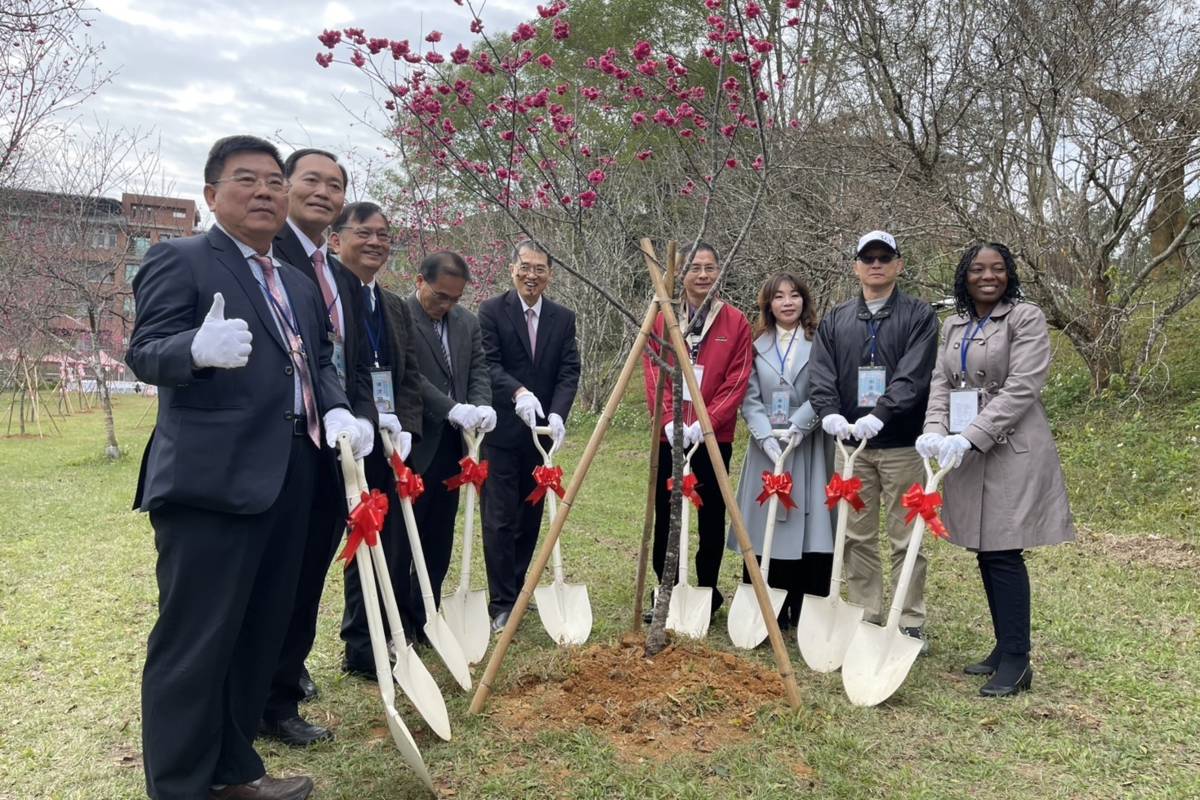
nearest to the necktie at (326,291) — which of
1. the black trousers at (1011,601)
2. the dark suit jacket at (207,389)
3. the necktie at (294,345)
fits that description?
the necktie at (294,345)

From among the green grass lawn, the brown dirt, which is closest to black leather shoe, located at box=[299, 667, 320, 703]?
the green grass lawn

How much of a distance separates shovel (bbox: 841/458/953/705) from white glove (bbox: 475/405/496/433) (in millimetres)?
1797

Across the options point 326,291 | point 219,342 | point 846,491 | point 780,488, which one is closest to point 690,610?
point 780,488

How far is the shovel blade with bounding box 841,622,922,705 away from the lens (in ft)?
10.7

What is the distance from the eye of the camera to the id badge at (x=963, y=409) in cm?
348

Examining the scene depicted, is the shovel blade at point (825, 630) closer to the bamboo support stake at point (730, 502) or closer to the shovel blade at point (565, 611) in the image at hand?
the bamboo support stake at point (730, 502)

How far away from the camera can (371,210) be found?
11.5 ft

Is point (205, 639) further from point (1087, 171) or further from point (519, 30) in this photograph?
point (1087, 171)

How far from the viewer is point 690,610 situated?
404 cm

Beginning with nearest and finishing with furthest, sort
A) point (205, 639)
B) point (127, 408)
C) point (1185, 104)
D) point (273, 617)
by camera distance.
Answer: point (205, 639) < point (273, 617) < point (1185, 104) < point (127, 408)

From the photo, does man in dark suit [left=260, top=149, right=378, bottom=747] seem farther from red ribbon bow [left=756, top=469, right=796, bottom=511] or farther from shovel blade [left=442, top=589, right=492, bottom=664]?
red ribbon bow [left=756, top=469, right=796, bottom=511]

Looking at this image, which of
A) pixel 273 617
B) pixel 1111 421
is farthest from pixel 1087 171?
pixel 273 617

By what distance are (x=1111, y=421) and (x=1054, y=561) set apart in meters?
2.84

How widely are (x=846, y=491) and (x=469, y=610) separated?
5.68ft
